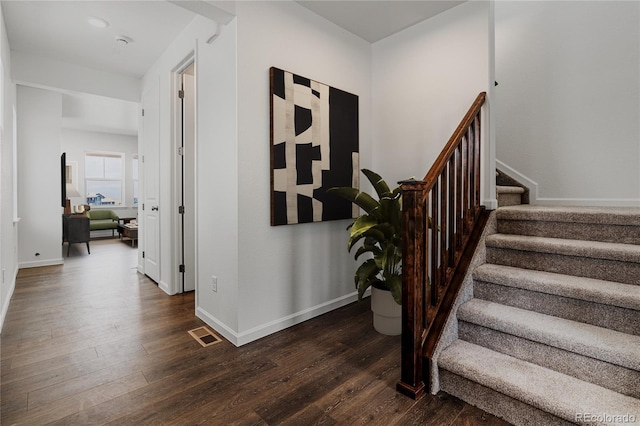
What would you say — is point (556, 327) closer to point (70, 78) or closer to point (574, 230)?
point (574, 230)

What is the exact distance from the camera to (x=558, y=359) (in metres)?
1.62

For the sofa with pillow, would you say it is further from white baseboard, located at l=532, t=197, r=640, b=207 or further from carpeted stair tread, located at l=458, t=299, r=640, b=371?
white baseboard, located at l=532, t=197, r=640, b=207

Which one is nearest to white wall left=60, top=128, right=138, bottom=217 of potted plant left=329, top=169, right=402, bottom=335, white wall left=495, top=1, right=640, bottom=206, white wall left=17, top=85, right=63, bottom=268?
white wall left=17, top=85, right=63, bottom=268

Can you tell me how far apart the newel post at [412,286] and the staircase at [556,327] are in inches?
6.4

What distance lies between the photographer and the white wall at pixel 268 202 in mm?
2371

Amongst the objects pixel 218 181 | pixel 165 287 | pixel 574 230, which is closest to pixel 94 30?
pixel 218 181

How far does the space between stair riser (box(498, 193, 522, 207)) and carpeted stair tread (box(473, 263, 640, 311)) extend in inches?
35.2

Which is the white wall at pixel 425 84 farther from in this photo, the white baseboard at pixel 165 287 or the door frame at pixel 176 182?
the white baseboard at pixel 165 287

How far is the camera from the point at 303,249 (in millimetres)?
2799

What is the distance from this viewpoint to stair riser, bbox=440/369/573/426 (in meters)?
1.46

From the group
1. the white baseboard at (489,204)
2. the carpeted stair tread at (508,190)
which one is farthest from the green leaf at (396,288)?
the carpeted stair tread at (508,190)

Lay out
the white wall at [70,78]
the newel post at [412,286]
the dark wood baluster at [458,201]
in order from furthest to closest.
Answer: the white wall at [70,78] < the dark wood baluster at [458,201] < the newel post at [412,286]

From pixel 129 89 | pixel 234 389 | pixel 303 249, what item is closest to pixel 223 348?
pixel 234 389

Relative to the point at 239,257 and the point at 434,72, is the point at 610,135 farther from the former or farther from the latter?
the point at 239,257
